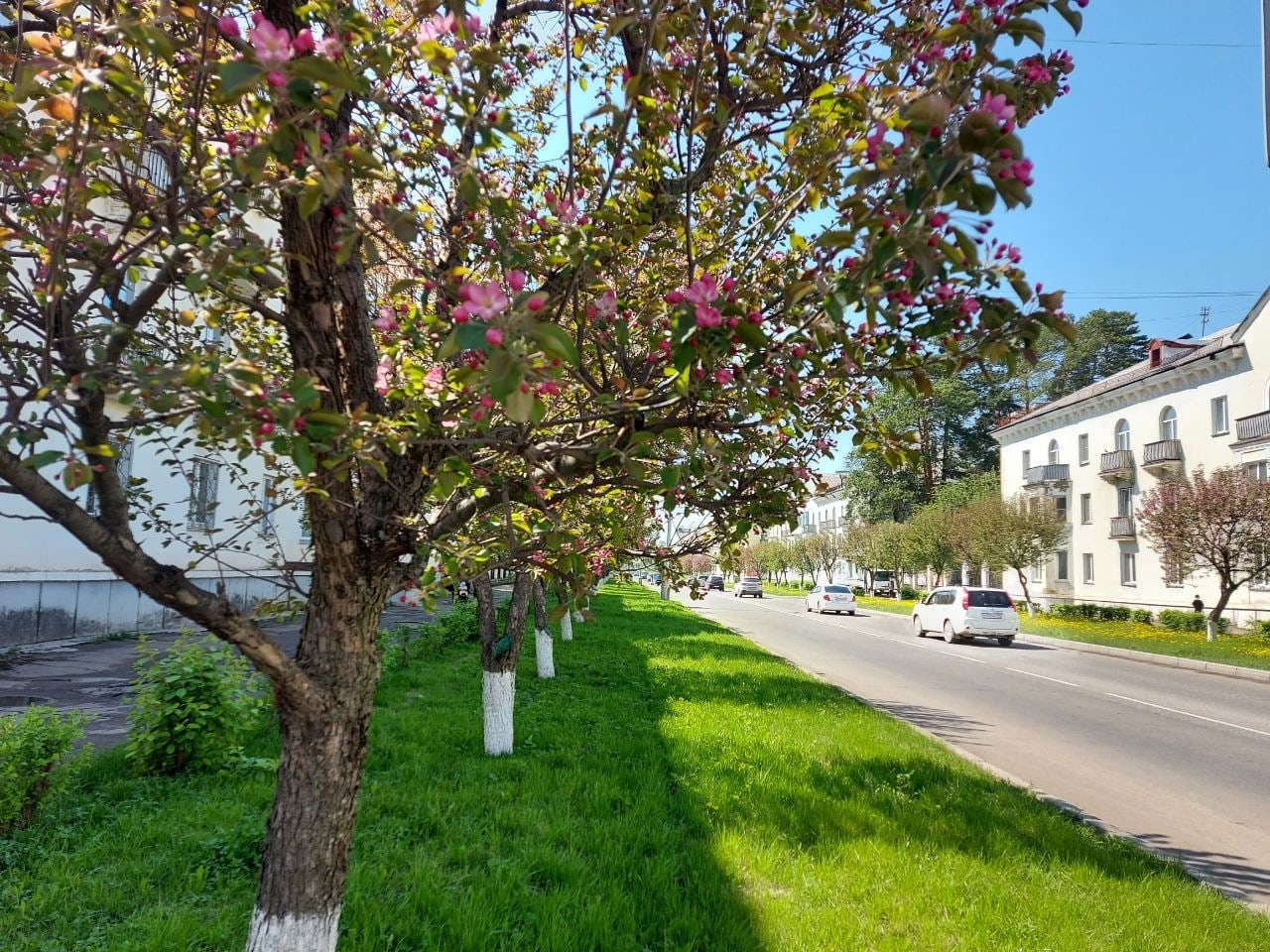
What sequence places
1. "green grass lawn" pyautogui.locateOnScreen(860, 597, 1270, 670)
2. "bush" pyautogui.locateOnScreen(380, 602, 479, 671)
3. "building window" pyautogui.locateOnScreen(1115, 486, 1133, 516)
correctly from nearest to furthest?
"bush" pyautogui.locateOnScreen(380, 602, 479, 671) < "green grass lawn" pyautogui.locateOnScreen(860, 597, 1270, 670) < "building window" pyautogui.locateOnScreen(1115, 486, 1133, 516)

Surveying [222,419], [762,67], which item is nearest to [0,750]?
[222,419]

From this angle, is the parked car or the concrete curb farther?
the parked car

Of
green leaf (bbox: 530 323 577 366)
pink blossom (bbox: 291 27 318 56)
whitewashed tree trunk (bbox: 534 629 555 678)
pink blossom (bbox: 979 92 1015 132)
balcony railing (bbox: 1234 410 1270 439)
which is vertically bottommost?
whitewashed tree trunk (bbox: 534 629 555 678)

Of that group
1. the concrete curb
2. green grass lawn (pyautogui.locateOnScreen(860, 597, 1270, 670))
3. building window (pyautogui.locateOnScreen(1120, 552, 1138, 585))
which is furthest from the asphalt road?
building window (pyautogui.locateOnScreen(1120, 552, 1138, 585))

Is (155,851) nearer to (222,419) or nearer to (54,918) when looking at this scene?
(54,918)

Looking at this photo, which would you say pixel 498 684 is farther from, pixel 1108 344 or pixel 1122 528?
pixel 1108 344

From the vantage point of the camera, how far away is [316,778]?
254cm

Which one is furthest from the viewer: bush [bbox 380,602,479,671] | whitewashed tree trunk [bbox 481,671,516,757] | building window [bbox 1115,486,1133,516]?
building window [bbox 1115,486,1133,516]

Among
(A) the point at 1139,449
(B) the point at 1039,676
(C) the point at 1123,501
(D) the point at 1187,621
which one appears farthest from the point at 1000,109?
(C) the point at 1123,501

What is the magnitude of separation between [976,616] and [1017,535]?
9438 mm

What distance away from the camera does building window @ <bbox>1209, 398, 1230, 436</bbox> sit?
26844mm

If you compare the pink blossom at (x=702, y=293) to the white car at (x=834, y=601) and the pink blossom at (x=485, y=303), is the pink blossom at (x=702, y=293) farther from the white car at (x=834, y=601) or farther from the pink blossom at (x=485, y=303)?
the white car at (x=834, y=601)

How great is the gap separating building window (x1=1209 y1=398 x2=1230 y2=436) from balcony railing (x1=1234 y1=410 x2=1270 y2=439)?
45.7 inches

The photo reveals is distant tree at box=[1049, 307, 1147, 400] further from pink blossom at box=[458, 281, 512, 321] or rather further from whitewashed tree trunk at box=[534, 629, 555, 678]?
pink blossom at box=[458, 281, 512, 321]
